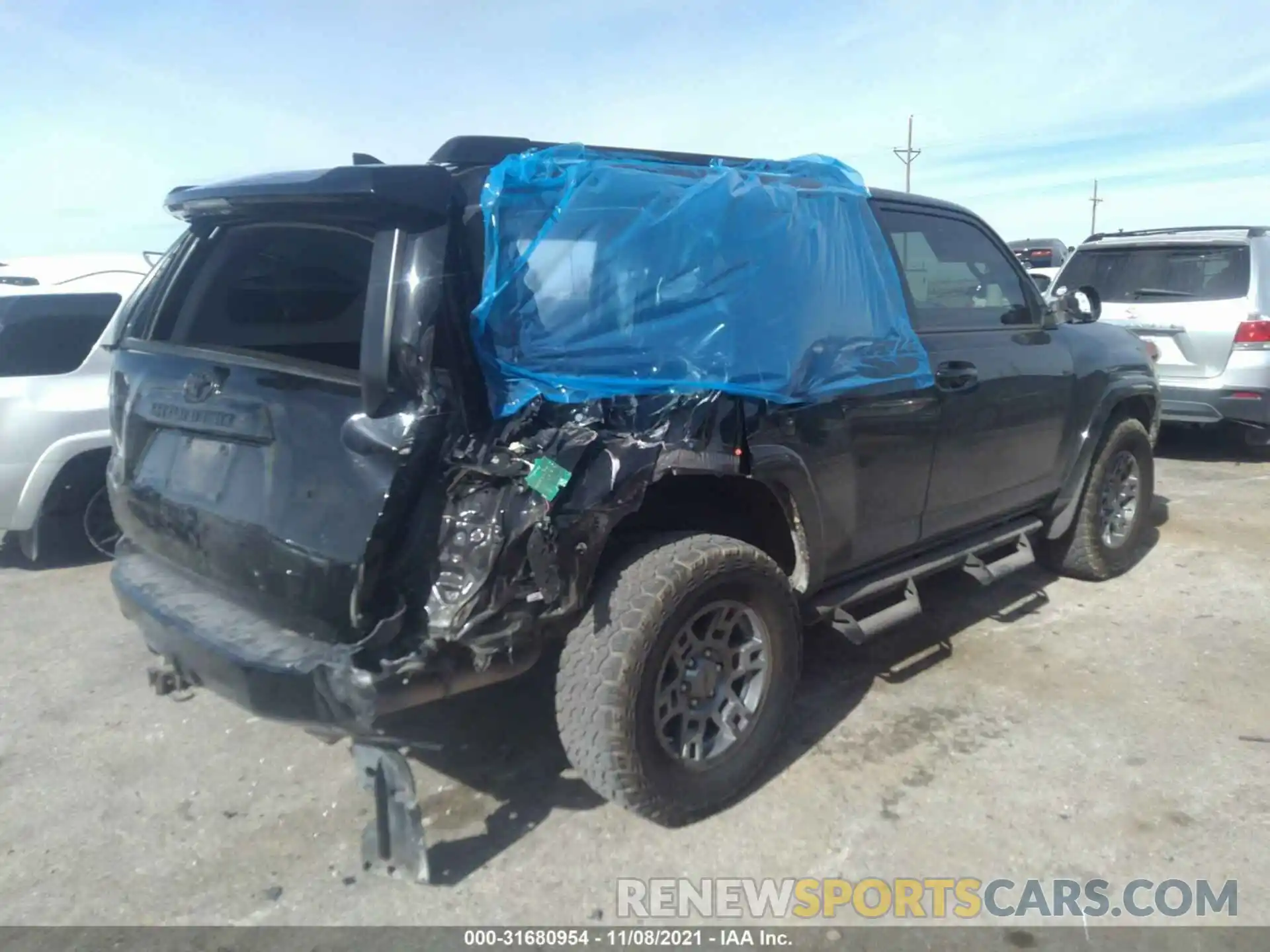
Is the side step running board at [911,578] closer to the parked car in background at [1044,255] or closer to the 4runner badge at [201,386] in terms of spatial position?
the 4runner badge at [201,386]

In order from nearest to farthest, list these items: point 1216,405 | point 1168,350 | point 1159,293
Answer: point 1216,405 < point 1168,350 < point 1159,293

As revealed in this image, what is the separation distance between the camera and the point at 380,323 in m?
2.64

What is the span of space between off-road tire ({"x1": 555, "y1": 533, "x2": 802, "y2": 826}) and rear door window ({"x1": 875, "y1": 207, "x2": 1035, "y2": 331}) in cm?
146

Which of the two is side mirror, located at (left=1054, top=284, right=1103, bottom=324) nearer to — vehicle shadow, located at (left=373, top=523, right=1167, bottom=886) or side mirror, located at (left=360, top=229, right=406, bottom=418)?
vehicle shadow, located at (left=373, top=523, right=1167, bottom=886)

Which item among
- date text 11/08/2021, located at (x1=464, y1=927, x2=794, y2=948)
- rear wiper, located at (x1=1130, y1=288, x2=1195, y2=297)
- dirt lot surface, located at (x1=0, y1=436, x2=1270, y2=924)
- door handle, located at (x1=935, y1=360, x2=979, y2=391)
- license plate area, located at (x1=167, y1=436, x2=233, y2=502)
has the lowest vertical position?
date text 11/08/2021, located at (x1=464, y1=927, x2=794, y2=948)

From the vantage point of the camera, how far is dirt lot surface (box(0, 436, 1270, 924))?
291 centimetres

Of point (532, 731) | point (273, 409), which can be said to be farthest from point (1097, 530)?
point (273, 409)

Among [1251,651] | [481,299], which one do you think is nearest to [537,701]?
[481,299]

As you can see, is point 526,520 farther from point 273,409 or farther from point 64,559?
point 64,559

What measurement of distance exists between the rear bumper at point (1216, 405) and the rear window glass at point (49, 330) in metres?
7.25

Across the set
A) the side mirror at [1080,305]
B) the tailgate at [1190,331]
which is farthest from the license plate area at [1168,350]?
the side mirror at [1080,305]

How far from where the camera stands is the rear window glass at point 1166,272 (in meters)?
7.82

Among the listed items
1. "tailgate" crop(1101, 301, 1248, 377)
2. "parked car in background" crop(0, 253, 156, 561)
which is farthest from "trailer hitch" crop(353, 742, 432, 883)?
"tailgate" crop(1101, 301, 1248, 377)

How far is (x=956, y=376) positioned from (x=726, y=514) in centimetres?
127
